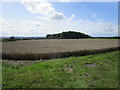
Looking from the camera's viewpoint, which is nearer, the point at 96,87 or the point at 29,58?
the point at 96,87

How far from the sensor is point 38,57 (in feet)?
60.4

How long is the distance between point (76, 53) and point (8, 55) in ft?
35.8

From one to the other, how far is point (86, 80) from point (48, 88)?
8.68 ft

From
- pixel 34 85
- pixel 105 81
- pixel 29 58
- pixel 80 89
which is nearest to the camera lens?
pixel 80 89

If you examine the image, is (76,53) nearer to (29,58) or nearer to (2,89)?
(29,58)

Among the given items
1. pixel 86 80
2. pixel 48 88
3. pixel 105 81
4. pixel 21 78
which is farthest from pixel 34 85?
pixel 105 81

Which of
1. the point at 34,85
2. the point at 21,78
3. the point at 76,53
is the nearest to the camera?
the point at 34,85

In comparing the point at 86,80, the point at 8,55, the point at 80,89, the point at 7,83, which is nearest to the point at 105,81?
the point at 86,80

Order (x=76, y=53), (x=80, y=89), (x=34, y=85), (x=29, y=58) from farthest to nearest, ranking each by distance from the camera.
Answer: (x=76, y=53), (x=29, y=58), (x=34, y=85), (x=80, y=89)

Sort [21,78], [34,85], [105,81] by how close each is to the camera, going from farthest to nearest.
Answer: [21,78]
[105,81]
[34,85]

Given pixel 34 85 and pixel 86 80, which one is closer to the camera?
pixel 34 85

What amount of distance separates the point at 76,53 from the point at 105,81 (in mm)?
13555

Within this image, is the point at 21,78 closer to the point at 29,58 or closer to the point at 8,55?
the point at 29,58

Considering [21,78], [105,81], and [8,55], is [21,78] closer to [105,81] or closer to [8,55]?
[105,81]
